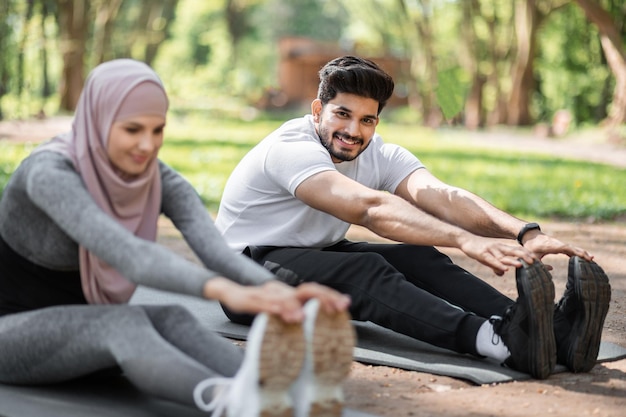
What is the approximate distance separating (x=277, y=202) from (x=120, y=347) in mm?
1689

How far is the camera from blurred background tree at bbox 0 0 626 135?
20.2 meters

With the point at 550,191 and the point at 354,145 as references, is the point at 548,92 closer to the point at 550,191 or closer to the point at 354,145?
the point at 550,191

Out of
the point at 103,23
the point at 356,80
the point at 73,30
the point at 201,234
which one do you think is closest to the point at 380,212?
the point at 356,80

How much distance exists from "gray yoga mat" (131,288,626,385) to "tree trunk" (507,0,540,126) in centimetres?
2640

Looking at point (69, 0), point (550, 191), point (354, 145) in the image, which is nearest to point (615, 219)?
point (550, 191)

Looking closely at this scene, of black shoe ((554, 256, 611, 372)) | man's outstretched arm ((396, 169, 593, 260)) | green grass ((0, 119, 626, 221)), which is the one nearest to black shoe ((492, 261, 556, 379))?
black shoe ((554, 256, 611, 372))

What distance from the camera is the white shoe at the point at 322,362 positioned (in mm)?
2807

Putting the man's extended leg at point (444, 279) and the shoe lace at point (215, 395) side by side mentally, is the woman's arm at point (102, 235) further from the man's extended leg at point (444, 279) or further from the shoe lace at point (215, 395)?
the man's extended leg at point (444, 279)

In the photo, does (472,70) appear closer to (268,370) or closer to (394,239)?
(394,239)

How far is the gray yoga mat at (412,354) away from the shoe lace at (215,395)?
1.29 m

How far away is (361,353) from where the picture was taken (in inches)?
167

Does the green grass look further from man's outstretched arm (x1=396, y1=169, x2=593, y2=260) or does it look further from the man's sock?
the man's sock

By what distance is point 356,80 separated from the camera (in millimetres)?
4559

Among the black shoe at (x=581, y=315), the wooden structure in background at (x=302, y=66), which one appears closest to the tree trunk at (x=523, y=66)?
the wooden structure in background at (x=302, y=66)
